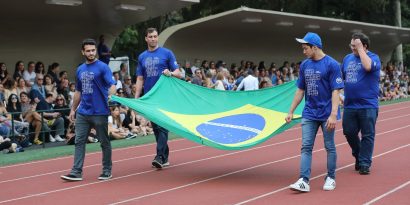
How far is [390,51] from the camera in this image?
141 ft

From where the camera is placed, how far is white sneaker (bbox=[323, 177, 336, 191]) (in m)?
8.47

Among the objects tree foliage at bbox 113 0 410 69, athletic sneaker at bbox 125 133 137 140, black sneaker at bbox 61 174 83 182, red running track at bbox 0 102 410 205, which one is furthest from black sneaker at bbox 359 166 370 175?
tree foliage at bbox 113 0 410 69

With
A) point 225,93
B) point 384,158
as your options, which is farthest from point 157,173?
point 384,158

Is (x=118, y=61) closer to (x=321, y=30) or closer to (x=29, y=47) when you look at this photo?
(x=29, y=47)

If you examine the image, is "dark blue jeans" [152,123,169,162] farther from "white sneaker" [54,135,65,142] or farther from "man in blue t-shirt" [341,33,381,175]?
"white sneaker" [54,135,65,142]

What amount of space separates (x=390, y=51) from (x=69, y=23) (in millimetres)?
26640

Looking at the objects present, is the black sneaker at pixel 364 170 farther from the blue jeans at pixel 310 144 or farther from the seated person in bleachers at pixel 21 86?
the seated person in bleachers at pixel 21 86

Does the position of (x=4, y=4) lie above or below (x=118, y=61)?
above

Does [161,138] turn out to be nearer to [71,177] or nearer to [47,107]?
[71,177]

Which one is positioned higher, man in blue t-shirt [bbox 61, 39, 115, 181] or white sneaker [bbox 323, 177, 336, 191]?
man in blue t-shirt [bbox 61, 39, 115, 181]

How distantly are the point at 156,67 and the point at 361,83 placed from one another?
10.6 feet

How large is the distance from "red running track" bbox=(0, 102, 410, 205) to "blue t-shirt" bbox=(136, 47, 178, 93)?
58.5 inches

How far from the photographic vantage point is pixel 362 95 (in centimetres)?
967

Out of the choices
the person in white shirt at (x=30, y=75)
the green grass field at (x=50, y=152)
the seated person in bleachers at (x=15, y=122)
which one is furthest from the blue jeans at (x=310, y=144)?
the person in white shirt at (x=30, y=75)
